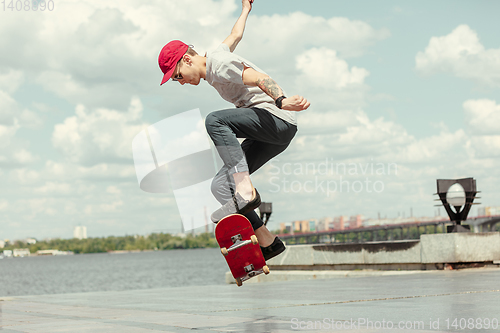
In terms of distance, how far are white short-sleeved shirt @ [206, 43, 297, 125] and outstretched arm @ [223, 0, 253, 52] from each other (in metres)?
0.31

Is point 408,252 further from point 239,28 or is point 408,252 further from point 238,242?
point 238,242

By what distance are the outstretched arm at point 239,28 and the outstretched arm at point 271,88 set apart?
1.03 meters

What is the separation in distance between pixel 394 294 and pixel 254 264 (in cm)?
366

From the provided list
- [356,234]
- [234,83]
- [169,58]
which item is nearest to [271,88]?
Answer: [234,83]

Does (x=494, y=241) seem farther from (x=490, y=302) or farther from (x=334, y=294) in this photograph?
(x=490, y=302)

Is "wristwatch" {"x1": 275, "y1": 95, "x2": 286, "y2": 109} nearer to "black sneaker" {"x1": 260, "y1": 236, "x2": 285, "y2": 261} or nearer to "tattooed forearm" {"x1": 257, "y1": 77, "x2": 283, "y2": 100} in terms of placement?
"tattooed forearm" {"x1": 257, "y1": 77, "x2": 283, "y2": 100}

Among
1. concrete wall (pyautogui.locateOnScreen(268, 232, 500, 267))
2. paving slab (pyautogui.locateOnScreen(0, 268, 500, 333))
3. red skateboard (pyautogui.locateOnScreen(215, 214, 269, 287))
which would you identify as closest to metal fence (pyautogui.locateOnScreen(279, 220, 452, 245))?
concrete wall (pyautogui.locateOnScreen(268, 232, 500, 267))

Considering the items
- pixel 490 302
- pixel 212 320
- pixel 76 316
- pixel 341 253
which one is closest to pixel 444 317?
pixel 490 302

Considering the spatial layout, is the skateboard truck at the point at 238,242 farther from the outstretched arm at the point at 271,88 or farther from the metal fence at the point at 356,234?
the metal fence at the point at 356,234

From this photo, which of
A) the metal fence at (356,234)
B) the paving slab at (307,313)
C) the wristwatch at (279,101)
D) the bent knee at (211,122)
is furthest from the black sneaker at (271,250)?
the metal fence at (356,234)

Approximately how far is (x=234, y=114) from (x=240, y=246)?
1321mm

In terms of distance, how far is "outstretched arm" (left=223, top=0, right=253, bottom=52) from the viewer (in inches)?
240

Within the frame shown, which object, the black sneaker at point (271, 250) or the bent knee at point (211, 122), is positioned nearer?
the bent knee at point (211, 122)

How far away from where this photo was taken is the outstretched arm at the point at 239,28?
240 inches
